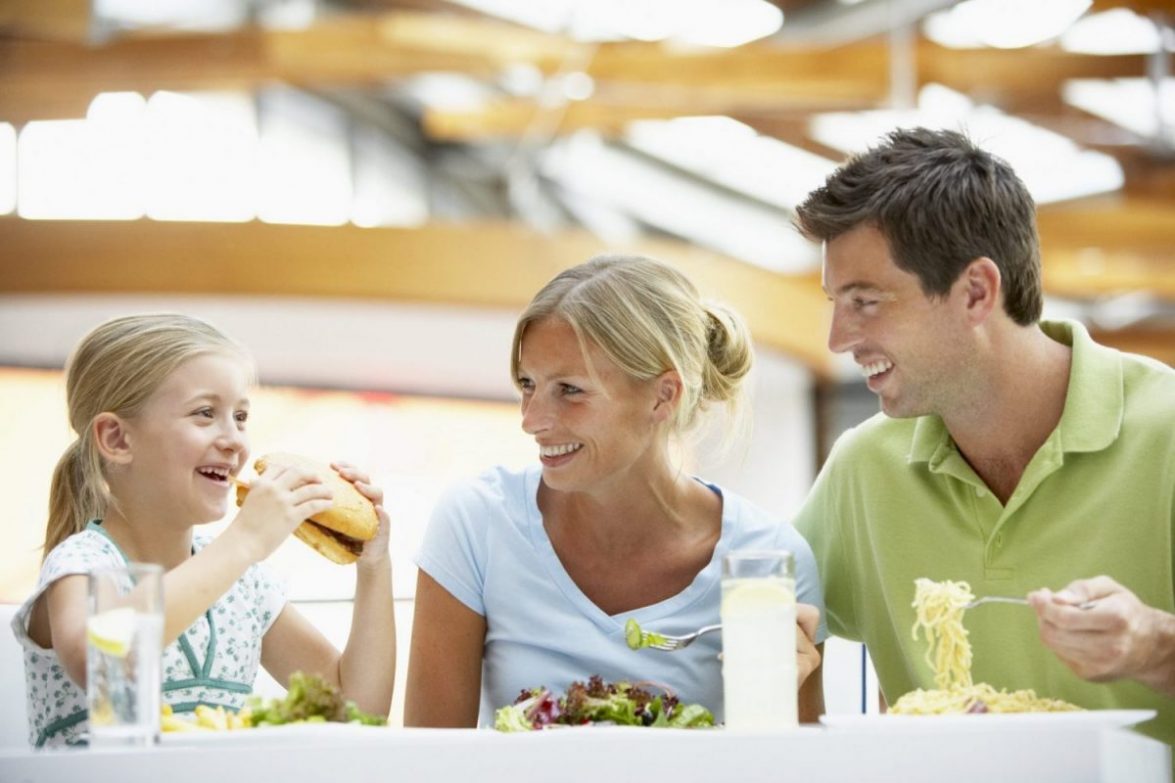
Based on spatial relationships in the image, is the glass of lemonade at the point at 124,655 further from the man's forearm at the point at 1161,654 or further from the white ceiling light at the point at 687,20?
the white ceiling light at the point at 687,20

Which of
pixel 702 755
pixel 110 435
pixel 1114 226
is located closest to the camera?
pixel 702 755

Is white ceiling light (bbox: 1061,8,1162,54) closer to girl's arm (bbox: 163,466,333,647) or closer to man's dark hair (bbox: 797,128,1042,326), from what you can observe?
man's dark hair (bbox: 797,128,1042,326)

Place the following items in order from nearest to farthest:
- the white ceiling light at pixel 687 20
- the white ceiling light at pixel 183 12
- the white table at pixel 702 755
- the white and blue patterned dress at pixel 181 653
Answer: the white table at pixel 702 755 < the white and blue patterned dress at pixel 181 653 < the white ceiling light at pixel 687 20 < the white ceiling light at pixel 183 12

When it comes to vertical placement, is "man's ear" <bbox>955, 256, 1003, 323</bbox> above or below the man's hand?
above

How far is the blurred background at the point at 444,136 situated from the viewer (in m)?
6.41

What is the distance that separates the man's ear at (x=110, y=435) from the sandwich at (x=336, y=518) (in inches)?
7.5

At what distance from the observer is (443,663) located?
223 centimetres

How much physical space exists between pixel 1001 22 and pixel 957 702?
19.3 ft

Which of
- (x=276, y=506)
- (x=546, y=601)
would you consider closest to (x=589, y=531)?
(x=546, y=601)

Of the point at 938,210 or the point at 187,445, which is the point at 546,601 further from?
the point at 938,210

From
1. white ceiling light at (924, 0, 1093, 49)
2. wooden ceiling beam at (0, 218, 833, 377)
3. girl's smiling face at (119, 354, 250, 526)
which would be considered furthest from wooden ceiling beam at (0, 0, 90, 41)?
girl's smiling face at (119, 354, 250, 526)

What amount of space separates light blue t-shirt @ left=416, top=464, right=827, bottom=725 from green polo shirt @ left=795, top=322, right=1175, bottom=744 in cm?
14

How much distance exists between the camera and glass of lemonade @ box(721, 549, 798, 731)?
5.40 feet

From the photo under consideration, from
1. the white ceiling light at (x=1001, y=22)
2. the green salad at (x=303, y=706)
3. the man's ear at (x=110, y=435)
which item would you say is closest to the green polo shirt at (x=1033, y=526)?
the green salad at (x=303, y=706)
